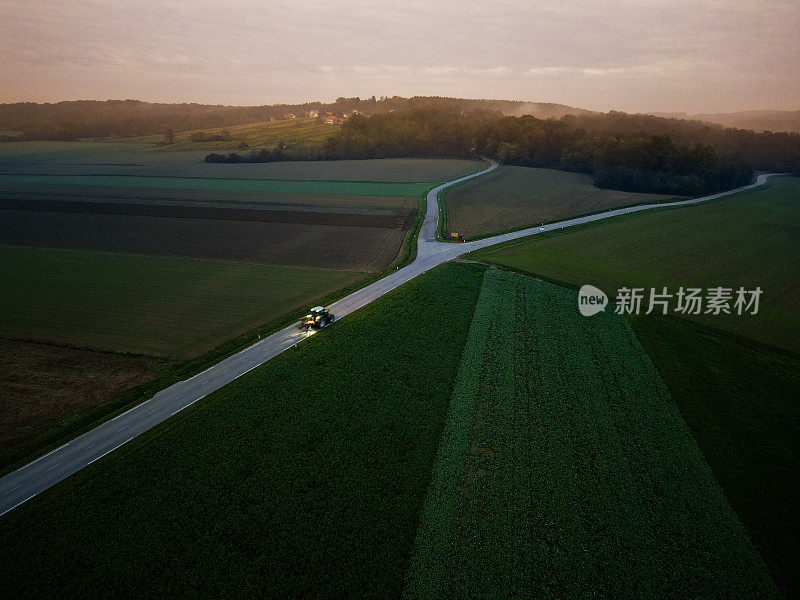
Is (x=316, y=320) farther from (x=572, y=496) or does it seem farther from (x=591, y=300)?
(x=591, y=300)

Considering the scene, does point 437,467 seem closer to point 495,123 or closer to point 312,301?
point 312,301

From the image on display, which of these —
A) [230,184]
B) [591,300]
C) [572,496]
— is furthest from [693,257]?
[230,184]

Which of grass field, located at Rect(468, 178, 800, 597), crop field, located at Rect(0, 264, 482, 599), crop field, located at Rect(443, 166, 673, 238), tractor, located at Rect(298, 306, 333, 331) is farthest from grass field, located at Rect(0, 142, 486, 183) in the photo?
crop field, located at Rect(0, 264, 482, 599)

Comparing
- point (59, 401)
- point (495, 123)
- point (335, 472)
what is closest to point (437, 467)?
point (335, 472)

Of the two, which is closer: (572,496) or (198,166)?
(572,496)

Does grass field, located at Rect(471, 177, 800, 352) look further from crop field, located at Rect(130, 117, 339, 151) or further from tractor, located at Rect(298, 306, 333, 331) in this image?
crop field, located at Rect(130, 117, 339, 151)

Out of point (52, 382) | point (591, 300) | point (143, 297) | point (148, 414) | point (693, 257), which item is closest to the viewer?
point (148, 414)

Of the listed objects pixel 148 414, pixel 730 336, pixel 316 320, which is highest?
pixel 316 320

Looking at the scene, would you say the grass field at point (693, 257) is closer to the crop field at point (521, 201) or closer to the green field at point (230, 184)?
the crop field at point (521, 201)
